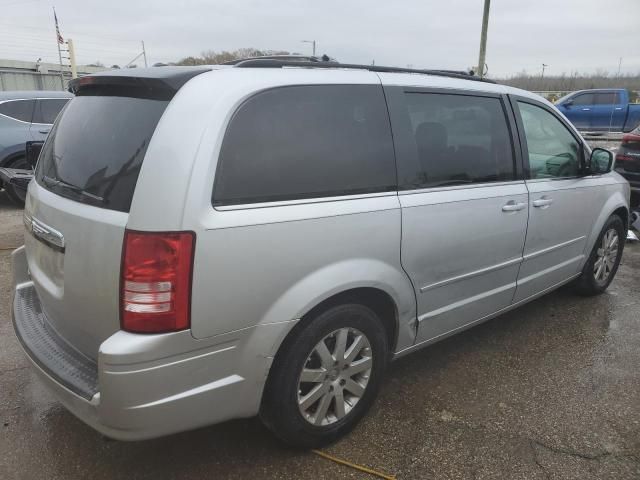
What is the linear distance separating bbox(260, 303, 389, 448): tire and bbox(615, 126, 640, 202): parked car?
5907 mm

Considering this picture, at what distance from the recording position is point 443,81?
9.51ft

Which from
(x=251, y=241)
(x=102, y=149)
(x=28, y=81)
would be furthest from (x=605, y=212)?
(x=28, y=81)

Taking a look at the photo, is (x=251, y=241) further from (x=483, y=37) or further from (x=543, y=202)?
(x=483, y=37)

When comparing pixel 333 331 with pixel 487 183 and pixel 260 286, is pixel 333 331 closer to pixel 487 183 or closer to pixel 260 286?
pixel 260 286

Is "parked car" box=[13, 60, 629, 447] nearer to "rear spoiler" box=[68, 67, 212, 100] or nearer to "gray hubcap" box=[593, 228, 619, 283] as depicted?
"rear spoiler" box=[68, 67, 212, 100]

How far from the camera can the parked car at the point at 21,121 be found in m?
7.73

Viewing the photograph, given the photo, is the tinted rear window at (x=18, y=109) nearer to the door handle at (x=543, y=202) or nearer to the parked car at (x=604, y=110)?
the door handle at (x=543, y=202)

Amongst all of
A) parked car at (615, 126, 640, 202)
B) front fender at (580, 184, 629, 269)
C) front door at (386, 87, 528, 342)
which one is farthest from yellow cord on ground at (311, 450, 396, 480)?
parked car at (615, 126, 640, 202)

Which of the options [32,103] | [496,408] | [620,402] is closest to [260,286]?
[496,408]

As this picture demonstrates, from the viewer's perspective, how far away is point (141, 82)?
6.80 ft

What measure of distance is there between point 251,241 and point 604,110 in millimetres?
19626

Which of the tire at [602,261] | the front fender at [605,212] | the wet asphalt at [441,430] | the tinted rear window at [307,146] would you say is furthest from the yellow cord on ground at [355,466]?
the tire at [602,261]

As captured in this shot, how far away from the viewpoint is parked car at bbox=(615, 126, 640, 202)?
6.76m

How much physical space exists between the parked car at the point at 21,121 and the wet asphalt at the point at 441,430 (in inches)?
203
